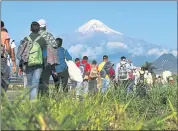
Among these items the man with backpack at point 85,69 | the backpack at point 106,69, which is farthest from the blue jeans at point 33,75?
the backpack at point 106,69

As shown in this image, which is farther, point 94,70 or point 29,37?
point 94,70

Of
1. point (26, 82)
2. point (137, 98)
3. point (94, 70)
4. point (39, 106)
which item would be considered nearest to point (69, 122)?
point (39, 106)

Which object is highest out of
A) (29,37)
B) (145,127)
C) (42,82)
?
(29,37)

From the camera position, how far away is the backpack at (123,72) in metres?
14.9

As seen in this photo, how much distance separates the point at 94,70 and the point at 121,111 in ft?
34.7

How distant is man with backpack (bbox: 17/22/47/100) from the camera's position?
930 centimetres

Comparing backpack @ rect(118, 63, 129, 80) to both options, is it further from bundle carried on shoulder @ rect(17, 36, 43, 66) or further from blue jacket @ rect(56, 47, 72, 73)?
bundle carried on shoulder @ rect(17, 36, 43, 66)

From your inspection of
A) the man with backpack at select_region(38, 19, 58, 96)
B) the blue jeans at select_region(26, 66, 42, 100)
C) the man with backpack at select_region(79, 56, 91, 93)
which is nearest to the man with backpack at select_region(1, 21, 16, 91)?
the blue jeans at select_region(26, 66, 42, 100)

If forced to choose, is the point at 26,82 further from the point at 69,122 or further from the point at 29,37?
the point at 69,122

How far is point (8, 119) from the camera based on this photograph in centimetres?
497

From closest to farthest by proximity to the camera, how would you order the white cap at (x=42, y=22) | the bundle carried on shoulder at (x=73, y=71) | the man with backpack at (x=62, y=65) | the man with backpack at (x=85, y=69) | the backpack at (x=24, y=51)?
the backpack at (x=24, y=51), the white cap at (x=42, y=22), the man with backpack at (x=62, y=65), the bundle carried on shoulder at (x=73, y=71), the man with backpack at (x=85, y=69)

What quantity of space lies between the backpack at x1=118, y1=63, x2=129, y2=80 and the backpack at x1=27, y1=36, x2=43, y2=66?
5566mm

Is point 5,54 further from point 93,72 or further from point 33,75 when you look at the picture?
point 93,72

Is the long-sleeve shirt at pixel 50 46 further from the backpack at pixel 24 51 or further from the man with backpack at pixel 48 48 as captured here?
the backpack at pixel 24 51
